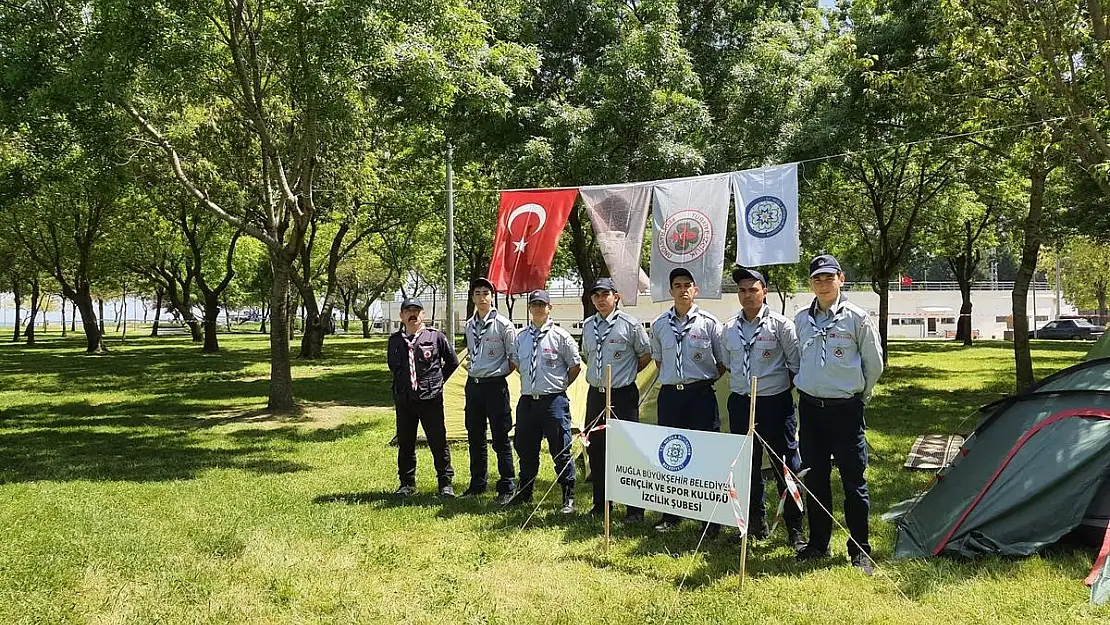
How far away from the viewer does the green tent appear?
16.6 ft

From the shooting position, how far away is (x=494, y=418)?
6.91 m

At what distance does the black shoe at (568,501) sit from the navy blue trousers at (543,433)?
42 mm

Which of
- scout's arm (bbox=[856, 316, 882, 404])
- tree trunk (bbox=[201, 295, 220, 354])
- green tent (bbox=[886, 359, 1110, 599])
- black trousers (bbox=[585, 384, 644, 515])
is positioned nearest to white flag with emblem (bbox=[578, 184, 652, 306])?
black trousers (bbox=[585, 384, 644, 515])

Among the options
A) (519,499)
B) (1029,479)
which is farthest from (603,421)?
(1029,479)

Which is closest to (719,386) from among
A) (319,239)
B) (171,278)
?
(319,239)

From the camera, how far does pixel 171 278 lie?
113ft

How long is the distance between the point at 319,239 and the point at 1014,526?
98.6 ft

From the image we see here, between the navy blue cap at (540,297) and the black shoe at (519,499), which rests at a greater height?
the navy blue cap at (540,297)

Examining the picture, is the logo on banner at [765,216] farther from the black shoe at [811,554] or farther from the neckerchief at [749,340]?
the black shoe at [811,554]

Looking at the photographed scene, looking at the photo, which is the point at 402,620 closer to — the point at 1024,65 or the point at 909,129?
the point at 1024,65

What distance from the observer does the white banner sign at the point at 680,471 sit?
501 cm

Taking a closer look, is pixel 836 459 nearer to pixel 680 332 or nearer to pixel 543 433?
pixel 680 332

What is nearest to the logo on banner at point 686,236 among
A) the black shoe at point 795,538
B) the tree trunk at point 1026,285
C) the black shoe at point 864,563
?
the black shoe at point 795,538

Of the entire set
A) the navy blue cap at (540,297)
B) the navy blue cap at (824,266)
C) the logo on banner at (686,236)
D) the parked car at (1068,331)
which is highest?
the logo on banner at (686,236)
